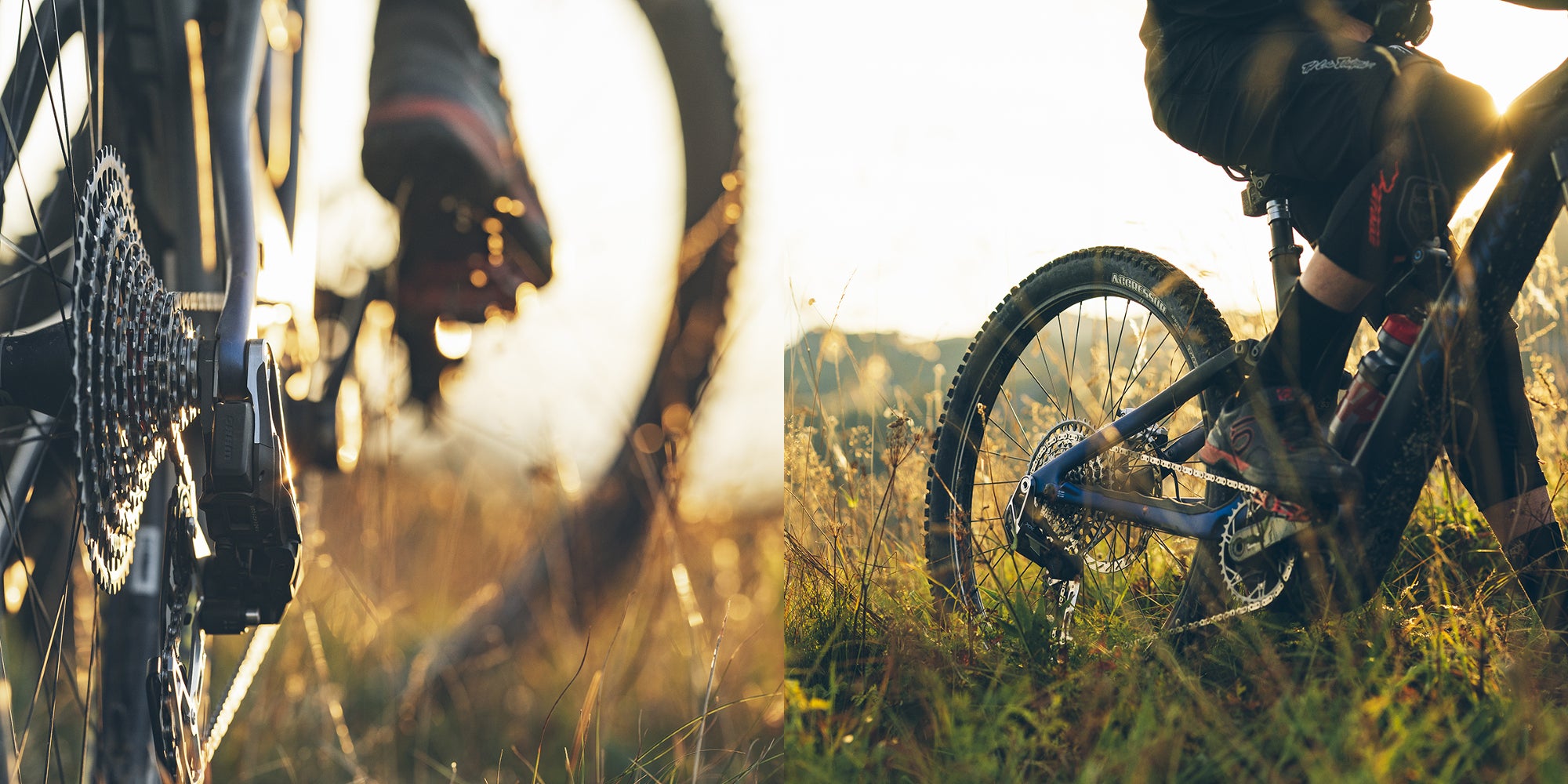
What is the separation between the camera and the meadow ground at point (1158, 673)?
0.98m

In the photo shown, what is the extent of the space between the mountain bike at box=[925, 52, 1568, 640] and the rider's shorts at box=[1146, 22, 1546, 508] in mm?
53

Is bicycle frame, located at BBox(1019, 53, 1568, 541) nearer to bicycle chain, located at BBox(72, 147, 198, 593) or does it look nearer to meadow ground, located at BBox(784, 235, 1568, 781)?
meadow ground, located at BBox(784, 235, 1568, 781)

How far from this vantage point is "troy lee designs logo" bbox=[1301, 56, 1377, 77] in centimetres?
101

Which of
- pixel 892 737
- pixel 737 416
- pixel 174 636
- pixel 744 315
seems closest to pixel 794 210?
pixel 744 315

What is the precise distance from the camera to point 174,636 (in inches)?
42.0

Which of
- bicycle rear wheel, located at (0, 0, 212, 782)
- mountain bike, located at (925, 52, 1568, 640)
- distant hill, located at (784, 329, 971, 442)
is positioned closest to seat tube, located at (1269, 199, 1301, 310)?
mountain bike, located at (925, 52, 1568, 640)

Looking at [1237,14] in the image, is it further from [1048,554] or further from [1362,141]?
[1048,554]

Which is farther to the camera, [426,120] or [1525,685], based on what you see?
[426,120]

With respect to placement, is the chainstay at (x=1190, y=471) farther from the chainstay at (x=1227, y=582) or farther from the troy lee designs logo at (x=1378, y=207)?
the troy lee designs logo at (x=1378, y=207)

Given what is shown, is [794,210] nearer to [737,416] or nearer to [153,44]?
[737,416]

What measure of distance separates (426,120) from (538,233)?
219mm

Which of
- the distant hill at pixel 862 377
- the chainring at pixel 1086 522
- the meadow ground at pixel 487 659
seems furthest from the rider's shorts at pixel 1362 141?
the meadow ground at pixel 487 659

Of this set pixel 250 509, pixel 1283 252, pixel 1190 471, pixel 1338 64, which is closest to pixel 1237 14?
pixel 1338 64

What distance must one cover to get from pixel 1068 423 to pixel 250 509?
43.4 inches
